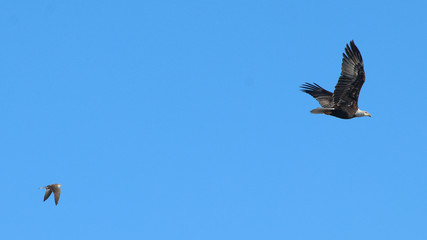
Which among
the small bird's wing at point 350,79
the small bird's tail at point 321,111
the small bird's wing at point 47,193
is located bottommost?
the small bird's tail at point 321,111

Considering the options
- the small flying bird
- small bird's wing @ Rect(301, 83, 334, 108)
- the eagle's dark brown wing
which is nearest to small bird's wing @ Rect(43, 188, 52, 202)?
the small flying bird

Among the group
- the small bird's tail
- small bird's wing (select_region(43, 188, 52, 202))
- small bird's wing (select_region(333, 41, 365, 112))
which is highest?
small bird's wing (select_region(43, 188, 52, 202))

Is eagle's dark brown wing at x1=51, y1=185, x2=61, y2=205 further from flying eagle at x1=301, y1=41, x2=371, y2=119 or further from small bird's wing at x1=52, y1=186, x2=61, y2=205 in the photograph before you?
flying eagle at x1=301, y1=41, x2=371, y2=119

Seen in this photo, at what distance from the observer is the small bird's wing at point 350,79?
33.3 metres

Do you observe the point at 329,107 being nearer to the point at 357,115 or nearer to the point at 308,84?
the point at 357,115

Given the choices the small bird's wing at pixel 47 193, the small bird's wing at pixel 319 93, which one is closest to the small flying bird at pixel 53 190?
the small bird's wing at pixel 47 193

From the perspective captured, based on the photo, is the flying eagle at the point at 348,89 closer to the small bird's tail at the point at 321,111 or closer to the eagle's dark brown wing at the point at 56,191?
the small bird's tail at the point at 321,111

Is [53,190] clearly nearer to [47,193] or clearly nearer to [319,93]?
[47,193]

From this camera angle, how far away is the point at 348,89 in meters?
33.9

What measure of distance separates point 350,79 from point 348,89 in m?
0.49

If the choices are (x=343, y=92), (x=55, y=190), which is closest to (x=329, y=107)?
(x=343, y=92)

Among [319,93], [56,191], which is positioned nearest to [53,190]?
[56,191]

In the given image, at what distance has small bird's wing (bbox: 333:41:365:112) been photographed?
33.3m

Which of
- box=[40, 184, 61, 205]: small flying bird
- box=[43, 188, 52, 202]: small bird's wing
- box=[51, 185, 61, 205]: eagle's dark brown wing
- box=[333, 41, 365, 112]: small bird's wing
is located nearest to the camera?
box=[333, 41, 365, 112]: small bird's wing
